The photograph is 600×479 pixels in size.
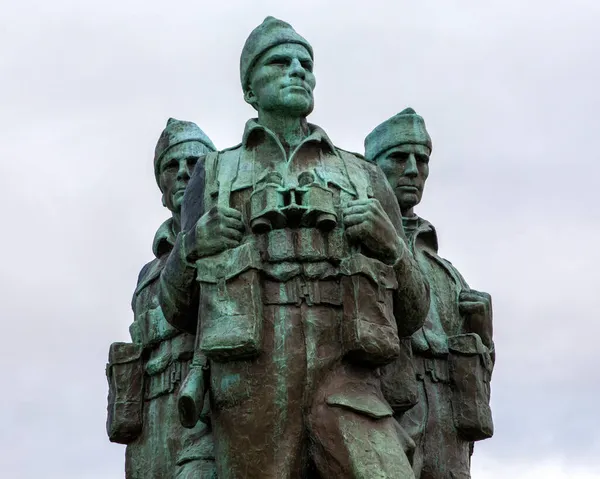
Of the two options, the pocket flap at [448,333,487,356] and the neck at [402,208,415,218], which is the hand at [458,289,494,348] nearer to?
the pocket flap at [448,333,487,356]

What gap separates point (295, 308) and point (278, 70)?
224cm

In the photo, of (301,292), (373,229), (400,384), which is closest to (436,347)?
(400,384)

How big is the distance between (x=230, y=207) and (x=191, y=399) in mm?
1669

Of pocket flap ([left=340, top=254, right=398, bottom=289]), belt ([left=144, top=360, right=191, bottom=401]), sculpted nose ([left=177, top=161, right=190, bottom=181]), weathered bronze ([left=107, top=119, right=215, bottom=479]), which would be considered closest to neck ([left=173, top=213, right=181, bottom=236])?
weathered bronze ([left=107, top=119, right=215, bottom=479])

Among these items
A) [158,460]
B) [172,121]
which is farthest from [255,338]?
[172,121]

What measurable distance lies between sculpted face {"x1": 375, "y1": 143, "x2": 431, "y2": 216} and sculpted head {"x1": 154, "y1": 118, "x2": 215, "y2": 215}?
1758mm

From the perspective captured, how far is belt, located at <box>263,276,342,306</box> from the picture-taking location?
41.9 feet

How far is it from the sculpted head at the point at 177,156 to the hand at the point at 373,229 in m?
3.01

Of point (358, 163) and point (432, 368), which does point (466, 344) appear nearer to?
point (432, 368)

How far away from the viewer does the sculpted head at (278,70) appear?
1366 centimetres

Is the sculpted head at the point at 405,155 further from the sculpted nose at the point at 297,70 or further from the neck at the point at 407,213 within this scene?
the sculpted nose at the point at 297,70

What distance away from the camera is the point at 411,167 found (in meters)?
15.6

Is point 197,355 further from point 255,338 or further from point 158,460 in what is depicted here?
point 158,460

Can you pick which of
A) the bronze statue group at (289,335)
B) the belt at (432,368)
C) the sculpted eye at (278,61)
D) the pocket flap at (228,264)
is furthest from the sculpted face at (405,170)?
the pocket flap at (228,264)
